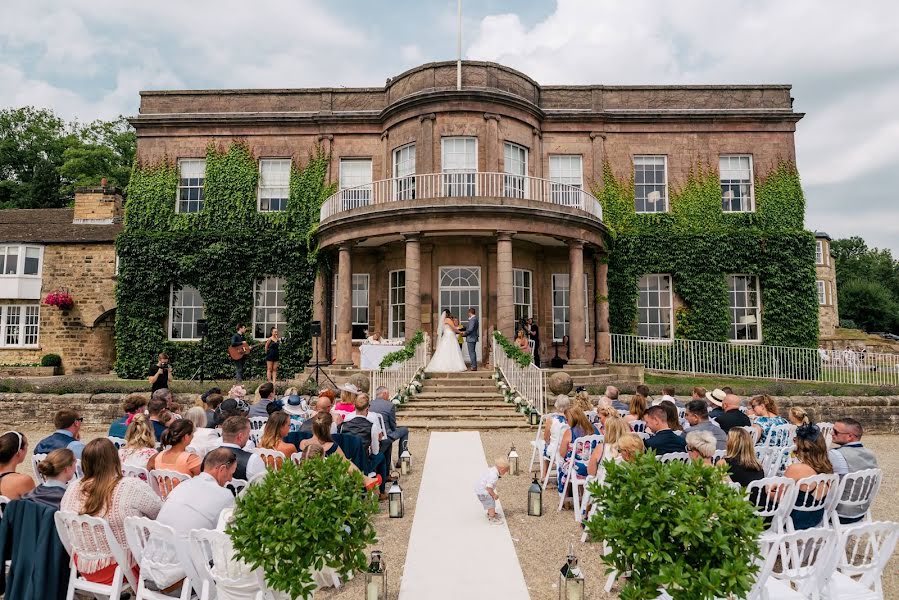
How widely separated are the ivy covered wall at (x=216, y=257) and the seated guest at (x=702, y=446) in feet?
51.8

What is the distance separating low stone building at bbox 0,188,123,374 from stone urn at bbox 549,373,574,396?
696 inches

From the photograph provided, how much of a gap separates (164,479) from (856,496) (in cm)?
628

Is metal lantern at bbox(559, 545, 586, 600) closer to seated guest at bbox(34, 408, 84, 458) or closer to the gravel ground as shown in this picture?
the gravel ground

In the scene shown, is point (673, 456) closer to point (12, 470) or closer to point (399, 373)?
point (12, 470)

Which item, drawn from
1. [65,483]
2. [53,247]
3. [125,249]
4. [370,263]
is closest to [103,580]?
[65,483]

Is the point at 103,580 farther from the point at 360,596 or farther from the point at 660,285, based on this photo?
the point at 660,285

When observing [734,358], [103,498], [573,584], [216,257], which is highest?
[216,257]

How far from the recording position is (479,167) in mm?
17484

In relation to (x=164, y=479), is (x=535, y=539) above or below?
below

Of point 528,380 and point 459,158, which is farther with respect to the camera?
point 459,158

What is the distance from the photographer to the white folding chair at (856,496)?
4.72 m

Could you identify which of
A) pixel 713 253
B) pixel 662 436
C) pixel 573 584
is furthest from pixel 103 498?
pixel 713 253

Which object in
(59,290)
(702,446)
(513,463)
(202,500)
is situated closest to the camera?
(202,500)

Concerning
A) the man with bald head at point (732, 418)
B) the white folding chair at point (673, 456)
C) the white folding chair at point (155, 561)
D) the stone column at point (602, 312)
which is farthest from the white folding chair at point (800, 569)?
the stone column at point (602, 312)
